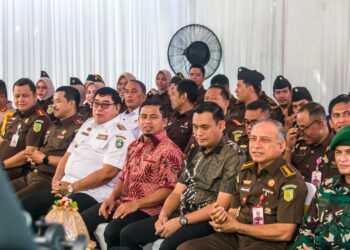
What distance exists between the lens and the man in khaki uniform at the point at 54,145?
482 centimetres

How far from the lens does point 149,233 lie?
3.53 meters

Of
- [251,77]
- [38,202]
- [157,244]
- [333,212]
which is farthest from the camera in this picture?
[251,77]

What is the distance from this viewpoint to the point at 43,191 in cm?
460

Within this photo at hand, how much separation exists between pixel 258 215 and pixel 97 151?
5.74ft

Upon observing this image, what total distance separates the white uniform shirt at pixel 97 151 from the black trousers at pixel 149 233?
722mm

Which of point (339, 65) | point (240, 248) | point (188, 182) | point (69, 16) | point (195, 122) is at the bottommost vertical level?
point (240, 248)

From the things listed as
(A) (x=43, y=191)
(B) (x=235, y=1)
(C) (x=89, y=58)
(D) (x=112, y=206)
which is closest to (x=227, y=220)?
(D) (x=112, y=206)

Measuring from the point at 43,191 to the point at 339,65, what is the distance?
3.62 m

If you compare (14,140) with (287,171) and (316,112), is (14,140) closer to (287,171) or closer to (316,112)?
(316,112)

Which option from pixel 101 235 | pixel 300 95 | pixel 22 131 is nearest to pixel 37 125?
pixel 22 131

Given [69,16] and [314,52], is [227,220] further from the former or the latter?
[69,16]

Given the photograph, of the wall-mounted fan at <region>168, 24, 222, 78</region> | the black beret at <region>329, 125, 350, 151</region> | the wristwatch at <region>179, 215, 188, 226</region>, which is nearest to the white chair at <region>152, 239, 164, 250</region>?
the wristwatch at <region>179, 215, 188, 226</region>

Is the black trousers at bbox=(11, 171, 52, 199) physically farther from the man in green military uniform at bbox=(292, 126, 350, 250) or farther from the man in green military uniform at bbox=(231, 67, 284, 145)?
the man in green military uniform at bbox=(292, 126, 350, 250)

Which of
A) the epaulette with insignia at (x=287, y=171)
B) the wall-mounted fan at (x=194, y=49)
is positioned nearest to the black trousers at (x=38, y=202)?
the epaulette with insignia at (x=287, y=171)
